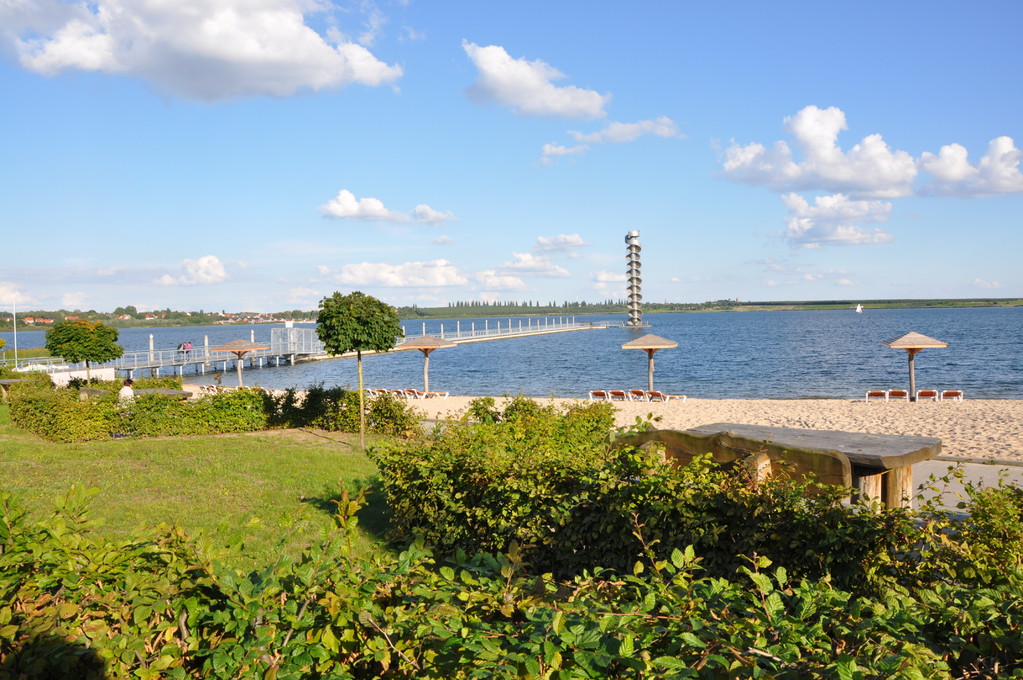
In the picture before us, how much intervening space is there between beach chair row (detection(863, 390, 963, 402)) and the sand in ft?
4.51

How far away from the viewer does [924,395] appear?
73.7ft

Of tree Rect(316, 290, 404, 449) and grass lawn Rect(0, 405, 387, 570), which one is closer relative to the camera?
grass lawn Rect(0, 405, 387, 570)

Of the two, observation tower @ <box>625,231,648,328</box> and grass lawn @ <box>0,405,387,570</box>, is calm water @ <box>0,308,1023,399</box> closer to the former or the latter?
grass lawn @ <box>0,405,387,570</box>

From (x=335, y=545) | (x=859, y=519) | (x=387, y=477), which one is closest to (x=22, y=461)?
(x=387, y=477)

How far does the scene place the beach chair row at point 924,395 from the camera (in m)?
21.4

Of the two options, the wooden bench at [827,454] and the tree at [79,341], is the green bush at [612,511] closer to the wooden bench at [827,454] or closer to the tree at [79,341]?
the wooden bench at [827,454]

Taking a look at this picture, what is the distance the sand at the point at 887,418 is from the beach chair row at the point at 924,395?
1374 millimetres

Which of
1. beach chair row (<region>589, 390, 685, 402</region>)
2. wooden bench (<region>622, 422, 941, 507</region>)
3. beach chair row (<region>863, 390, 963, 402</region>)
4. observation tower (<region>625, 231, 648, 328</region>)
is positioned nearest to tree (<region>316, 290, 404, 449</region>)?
wooden bench (<region>622, 422, 941, 507</region>)

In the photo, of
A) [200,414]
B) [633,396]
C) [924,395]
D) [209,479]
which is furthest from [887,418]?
[200,414]

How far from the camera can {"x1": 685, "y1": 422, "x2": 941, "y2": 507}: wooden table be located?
5238mm

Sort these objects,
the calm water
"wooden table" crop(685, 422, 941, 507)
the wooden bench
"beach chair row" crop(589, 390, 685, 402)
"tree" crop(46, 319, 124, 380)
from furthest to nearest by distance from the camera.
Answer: the calm water
"beach chair row" crop(589, 390, 685, 402)
"tree" crop(46, 319, 124, 380)
"wooden table" crop(685, 422, 941, 507)
the wooden bench

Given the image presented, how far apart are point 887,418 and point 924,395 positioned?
7824 millimetres

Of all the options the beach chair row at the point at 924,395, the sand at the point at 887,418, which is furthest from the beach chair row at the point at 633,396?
the beach chair row at the point at 924,395

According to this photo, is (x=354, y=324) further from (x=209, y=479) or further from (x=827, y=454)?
(x=827, y=454)
